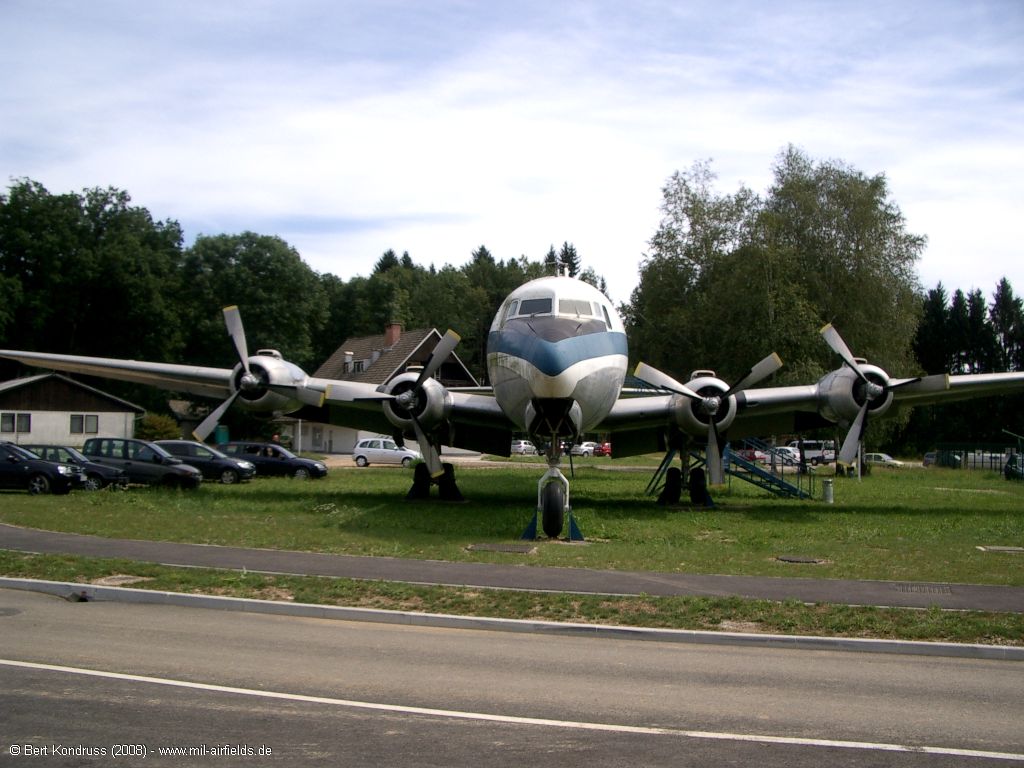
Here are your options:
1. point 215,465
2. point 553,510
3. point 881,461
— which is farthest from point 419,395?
point 881,461

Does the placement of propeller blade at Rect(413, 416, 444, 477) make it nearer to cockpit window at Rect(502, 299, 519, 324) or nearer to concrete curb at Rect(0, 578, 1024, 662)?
cockpit window at Rect(502, 299, 519, 324)

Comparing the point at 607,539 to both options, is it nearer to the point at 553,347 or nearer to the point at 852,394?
the point at 553,347

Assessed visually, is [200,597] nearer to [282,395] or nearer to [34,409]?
[282,395]

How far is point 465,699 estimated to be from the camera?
23.1ft

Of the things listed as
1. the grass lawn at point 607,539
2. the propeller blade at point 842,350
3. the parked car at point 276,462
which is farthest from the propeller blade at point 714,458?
the parked car at point 276,462

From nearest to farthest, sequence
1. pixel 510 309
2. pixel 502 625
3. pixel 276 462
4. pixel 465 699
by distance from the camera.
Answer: pixel 465 699
pixel 502 625
pixel 510 309
pixel 276 462

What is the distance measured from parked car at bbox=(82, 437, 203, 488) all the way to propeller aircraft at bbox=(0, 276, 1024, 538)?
300cm

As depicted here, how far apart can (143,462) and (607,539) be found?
16.4 m

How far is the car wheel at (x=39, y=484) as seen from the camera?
24016 millimetres

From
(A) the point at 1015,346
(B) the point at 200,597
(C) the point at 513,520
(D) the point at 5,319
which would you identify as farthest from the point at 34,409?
(A) the point at 1015,346

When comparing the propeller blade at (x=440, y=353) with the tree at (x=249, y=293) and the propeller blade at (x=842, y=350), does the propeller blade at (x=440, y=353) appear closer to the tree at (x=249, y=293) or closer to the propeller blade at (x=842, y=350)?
the propeller blade at (x=842, y=350)

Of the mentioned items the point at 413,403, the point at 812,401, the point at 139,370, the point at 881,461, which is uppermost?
the point at 139,370

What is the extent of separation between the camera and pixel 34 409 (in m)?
46.1

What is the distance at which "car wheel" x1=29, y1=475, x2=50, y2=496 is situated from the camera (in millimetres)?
24016
